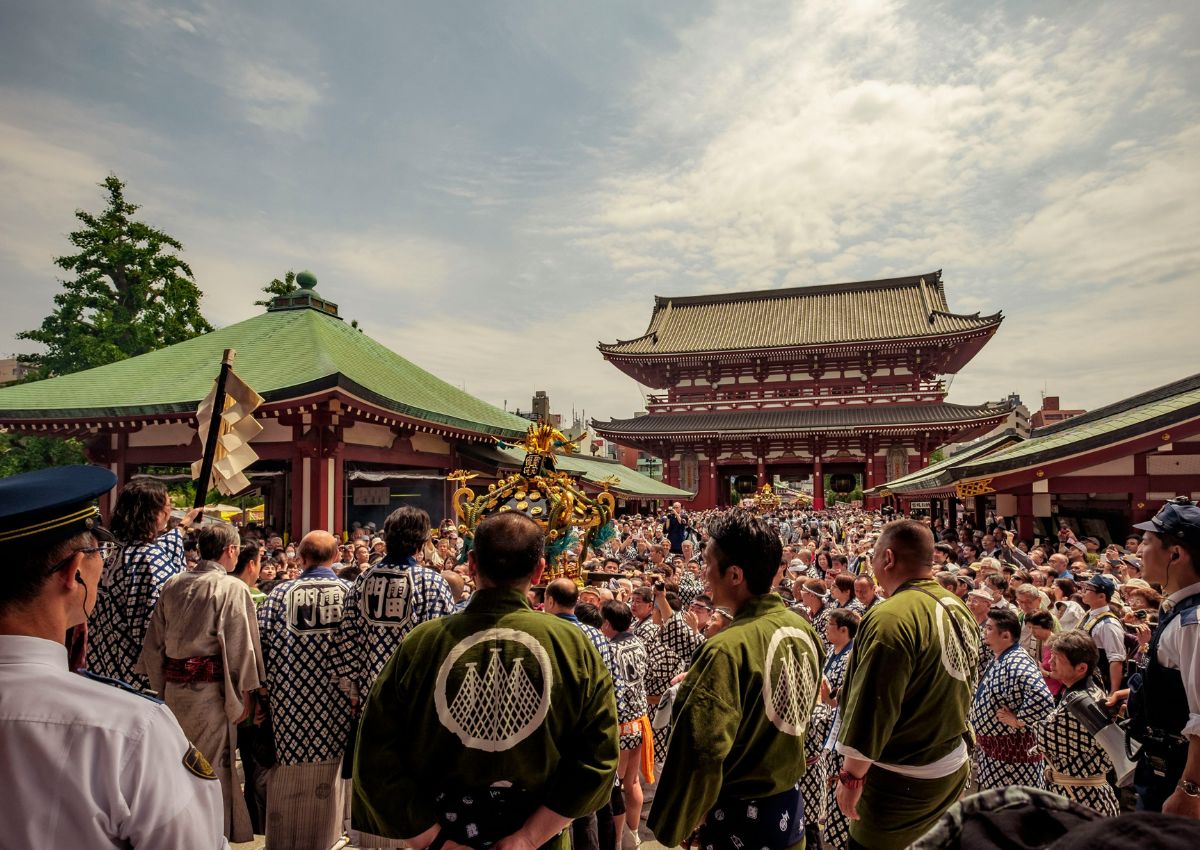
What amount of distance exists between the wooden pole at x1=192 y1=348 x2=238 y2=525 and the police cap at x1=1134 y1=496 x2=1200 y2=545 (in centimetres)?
513

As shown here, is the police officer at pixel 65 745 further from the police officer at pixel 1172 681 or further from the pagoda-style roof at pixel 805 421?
the pagoda-style roof at pixel 805 421

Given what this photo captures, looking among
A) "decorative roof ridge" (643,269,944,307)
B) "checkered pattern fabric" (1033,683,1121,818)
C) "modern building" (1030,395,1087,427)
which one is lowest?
"checkered pattern fabric" (1033,683,1121,818)

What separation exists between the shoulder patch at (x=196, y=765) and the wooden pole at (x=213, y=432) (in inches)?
144

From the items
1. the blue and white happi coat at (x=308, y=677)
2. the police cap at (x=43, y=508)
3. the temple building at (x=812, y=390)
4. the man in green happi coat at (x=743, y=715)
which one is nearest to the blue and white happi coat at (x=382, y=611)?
the blue and white happi coat at (x=308, y=677)

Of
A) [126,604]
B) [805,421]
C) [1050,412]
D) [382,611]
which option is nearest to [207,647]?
[126,604]

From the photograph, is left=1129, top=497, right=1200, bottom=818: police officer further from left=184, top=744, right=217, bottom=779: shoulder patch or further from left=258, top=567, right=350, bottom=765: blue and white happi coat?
left=258, top=567, right=350, bottom=765: blue and white happi coat

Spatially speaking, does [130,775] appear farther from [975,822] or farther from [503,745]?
[975,822]

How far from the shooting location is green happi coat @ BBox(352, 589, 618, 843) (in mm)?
2086

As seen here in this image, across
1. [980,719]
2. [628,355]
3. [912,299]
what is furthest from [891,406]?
[980,719]

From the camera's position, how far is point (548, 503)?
5973 mm

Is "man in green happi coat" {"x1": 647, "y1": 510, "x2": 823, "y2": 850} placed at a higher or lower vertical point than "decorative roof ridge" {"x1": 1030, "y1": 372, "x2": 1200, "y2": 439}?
lower

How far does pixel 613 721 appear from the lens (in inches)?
87.4

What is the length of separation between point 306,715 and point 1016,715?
399cm

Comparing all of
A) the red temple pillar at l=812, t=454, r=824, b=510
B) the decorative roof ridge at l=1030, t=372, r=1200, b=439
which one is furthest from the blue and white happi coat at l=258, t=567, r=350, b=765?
the red temple pillar at l=812, t=454, r=824, b=510
